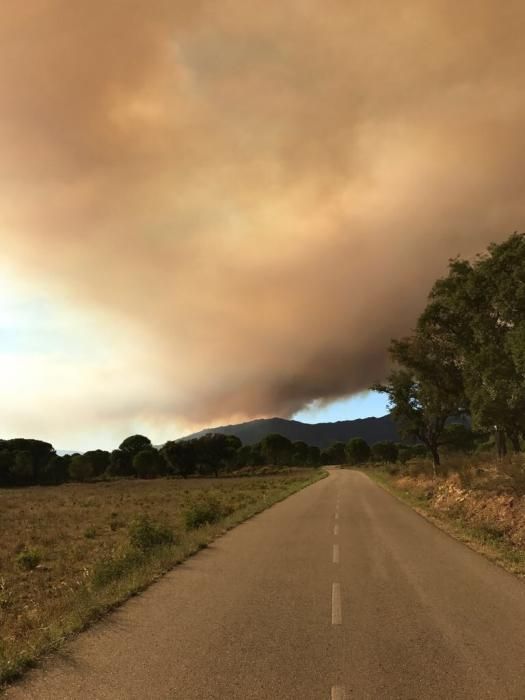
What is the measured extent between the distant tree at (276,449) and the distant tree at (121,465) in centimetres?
Answer: 4407

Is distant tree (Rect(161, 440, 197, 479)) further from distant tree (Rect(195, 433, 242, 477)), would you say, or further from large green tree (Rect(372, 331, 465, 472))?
large green tree (Rect(372, 331, 465, 472))

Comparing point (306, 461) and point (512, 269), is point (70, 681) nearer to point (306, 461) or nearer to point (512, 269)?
point (512, 269)

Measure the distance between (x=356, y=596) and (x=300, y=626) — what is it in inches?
85.4

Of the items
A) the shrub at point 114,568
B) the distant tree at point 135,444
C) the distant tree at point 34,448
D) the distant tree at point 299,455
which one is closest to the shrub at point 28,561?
the shrub at point 114,568

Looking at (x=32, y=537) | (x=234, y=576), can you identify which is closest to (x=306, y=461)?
(x=32, y=537)

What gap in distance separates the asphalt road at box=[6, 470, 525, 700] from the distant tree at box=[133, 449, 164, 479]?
127 m

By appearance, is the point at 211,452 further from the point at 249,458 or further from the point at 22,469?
the point at 22,469

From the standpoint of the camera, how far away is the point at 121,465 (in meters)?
145

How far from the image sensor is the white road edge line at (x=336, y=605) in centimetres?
782

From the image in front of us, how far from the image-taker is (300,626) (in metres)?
7.53

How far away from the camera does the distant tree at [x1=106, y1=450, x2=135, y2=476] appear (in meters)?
145

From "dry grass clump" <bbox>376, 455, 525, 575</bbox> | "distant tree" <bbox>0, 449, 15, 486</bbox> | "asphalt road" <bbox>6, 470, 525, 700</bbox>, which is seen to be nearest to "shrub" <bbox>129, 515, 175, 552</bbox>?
"asphalt road" <bbox>6, 470, 525, 700</bbox>

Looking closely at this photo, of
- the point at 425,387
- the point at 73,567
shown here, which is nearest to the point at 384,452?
the point at 425,387

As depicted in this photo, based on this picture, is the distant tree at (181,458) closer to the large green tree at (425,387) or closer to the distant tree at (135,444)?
the distant tree at (135,444)
